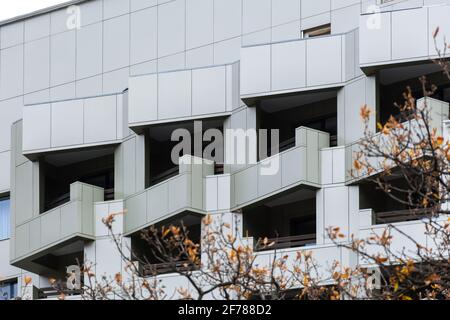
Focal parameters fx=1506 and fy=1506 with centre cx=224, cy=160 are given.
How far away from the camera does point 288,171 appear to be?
38781 mm

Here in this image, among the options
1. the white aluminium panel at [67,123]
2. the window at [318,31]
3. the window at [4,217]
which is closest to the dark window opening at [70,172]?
the white aluminium panel at [67,123]

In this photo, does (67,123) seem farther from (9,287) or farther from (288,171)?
(288,171)

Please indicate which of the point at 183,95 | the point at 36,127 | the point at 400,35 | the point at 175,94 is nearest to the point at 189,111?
the point at 183,95

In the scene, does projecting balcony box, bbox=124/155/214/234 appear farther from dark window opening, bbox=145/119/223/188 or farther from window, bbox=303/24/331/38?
window, bbox=303/24/331/38

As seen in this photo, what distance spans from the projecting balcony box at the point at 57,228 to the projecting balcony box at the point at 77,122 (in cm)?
148

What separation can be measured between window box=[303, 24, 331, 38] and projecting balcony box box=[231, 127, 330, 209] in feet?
9.64

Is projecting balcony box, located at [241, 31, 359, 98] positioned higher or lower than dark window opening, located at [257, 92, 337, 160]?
higher

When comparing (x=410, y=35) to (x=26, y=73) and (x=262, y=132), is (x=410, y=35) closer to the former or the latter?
(x=262, y=132)

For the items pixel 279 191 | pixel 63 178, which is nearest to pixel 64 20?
pixel 63 178

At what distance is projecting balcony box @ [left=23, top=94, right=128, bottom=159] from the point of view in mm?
42906

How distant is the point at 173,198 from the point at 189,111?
2.42 metres

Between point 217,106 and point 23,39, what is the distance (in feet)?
29.7

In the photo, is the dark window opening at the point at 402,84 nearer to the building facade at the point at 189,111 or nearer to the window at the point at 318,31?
the building facade at the point at 189,111

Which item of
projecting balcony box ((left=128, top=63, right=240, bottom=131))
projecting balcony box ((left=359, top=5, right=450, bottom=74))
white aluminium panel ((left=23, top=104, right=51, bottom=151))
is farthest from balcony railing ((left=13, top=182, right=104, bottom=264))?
projecting balcony box ((left=359, top=5, right=450, bottom=74))
